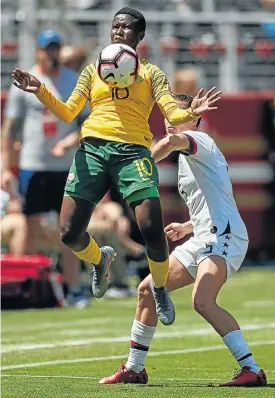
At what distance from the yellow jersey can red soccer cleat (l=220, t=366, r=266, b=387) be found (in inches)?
61.9

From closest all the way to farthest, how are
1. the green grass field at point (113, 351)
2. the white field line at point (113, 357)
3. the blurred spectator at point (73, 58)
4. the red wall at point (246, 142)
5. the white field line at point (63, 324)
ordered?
the green grass field at point (113, 351)
the white field line at point (113, 357)
the white field line at point (63, 324)
the blurred spectator at point (73, 58)
the red wall at point (246, 142)

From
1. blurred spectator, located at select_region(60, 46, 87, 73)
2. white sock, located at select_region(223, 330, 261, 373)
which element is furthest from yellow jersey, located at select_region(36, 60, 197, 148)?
blurred spectator, located at select_region(60, 46, 87, 73)

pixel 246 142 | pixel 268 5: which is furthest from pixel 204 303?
pixel 268 5

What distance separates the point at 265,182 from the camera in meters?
19.2

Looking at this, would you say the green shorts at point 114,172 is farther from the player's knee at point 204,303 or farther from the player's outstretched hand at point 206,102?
the player's knee at point 204,303

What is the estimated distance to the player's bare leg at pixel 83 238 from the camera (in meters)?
8.21

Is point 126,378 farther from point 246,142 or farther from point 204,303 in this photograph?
point 246,142

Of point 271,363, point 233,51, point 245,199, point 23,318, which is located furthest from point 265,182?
point 271,363

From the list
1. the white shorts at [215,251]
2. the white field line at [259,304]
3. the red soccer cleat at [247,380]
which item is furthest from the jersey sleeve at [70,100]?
the white field line at [259,304]

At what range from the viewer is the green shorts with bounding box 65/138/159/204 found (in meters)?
8.12

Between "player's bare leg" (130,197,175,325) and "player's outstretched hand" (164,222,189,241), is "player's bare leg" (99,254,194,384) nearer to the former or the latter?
"player's bare leg" (130,197,175,325)

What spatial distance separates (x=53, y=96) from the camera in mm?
8445

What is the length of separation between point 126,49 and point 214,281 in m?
1.55

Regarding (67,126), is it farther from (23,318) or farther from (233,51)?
(233,51)
